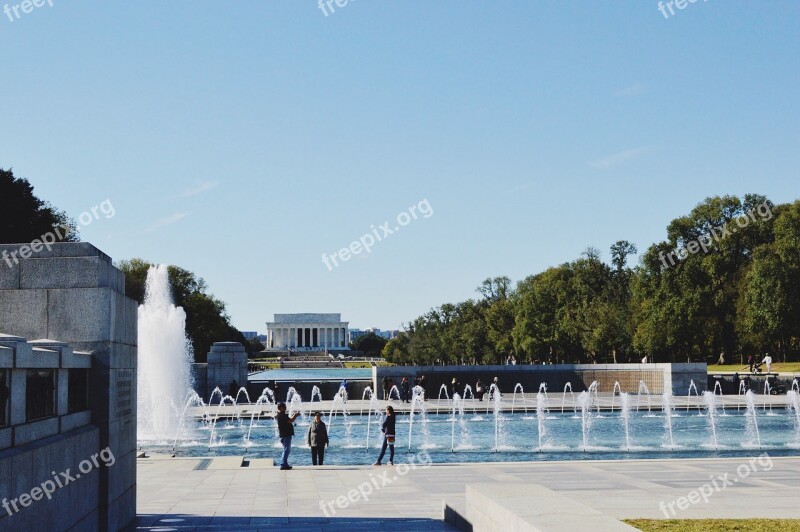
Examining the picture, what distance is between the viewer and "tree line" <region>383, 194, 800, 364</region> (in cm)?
6794

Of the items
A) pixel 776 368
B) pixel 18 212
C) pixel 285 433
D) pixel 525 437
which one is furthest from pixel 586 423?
pixel 776 368

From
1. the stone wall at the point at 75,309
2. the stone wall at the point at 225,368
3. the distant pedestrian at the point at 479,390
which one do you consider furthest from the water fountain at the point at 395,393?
the stone wall at the point at 75,309

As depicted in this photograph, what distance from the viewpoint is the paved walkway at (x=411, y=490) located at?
1345cm

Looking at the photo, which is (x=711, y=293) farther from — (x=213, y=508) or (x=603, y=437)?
(x=213, y=508)

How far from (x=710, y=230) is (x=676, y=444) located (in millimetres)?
50593

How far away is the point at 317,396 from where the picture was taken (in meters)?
48.8

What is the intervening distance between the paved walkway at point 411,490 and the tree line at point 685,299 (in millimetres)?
50155

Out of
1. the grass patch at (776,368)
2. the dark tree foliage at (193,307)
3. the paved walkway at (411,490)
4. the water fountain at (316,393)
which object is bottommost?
the paved walkway at (411,490)

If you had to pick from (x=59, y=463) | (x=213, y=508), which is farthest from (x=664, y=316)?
(x=59, y=463)

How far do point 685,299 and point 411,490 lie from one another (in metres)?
59.5

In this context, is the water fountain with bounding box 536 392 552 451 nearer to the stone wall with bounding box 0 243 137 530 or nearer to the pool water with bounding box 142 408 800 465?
the pool water with bounding box 142 408 800 465

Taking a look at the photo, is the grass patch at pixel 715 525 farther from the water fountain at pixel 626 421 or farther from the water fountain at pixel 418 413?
the water fountain at pixel 418 413

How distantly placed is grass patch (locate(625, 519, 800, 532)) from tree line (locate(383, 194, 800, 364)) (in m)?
57.9

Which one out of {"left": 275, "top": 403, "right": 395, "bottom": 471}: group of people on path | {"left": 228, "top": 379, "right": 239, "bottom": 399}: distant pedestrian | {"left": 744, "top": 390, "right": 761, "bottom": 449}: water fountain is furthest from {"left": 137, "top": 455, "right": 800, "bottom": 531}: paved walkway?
{"left": 228, "top": 379, "right": 239, "bottom": 399}: distant pedestrian
